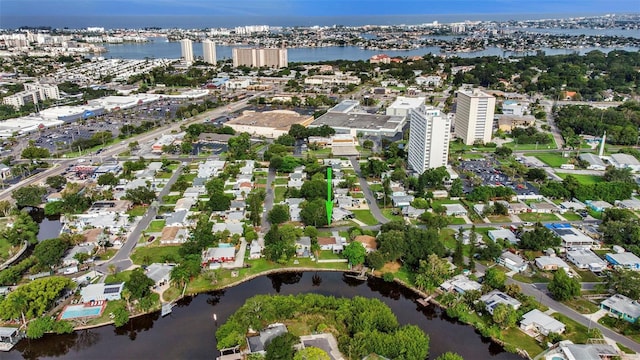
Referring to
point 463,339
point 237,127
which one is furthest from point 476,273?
point 237,127

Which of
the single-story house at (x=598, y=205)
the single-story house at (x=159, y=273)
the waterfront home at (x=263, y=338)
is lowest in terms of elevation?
the waterfront home at (x=263, y=338)

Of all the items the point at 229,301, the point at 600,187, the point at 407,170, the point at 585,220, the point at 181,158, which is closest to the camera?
the point at 229,301

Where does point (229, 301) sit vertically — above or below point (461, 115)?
below

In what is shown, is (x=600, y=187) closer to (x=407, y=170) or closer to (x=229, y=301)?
(x=407, y=170)

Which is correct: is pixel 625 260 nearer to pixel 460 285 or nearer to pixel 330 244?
pixel 460 285

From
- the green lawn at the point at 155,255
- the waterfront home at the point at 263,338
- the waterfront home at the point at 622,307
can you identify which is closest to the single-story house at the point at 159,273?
the green lawn at the point at 155,255

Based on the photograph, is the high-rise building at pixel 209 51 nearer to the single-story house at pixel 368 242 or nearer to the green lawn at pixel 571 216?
the single-story house at pixel 368 242
